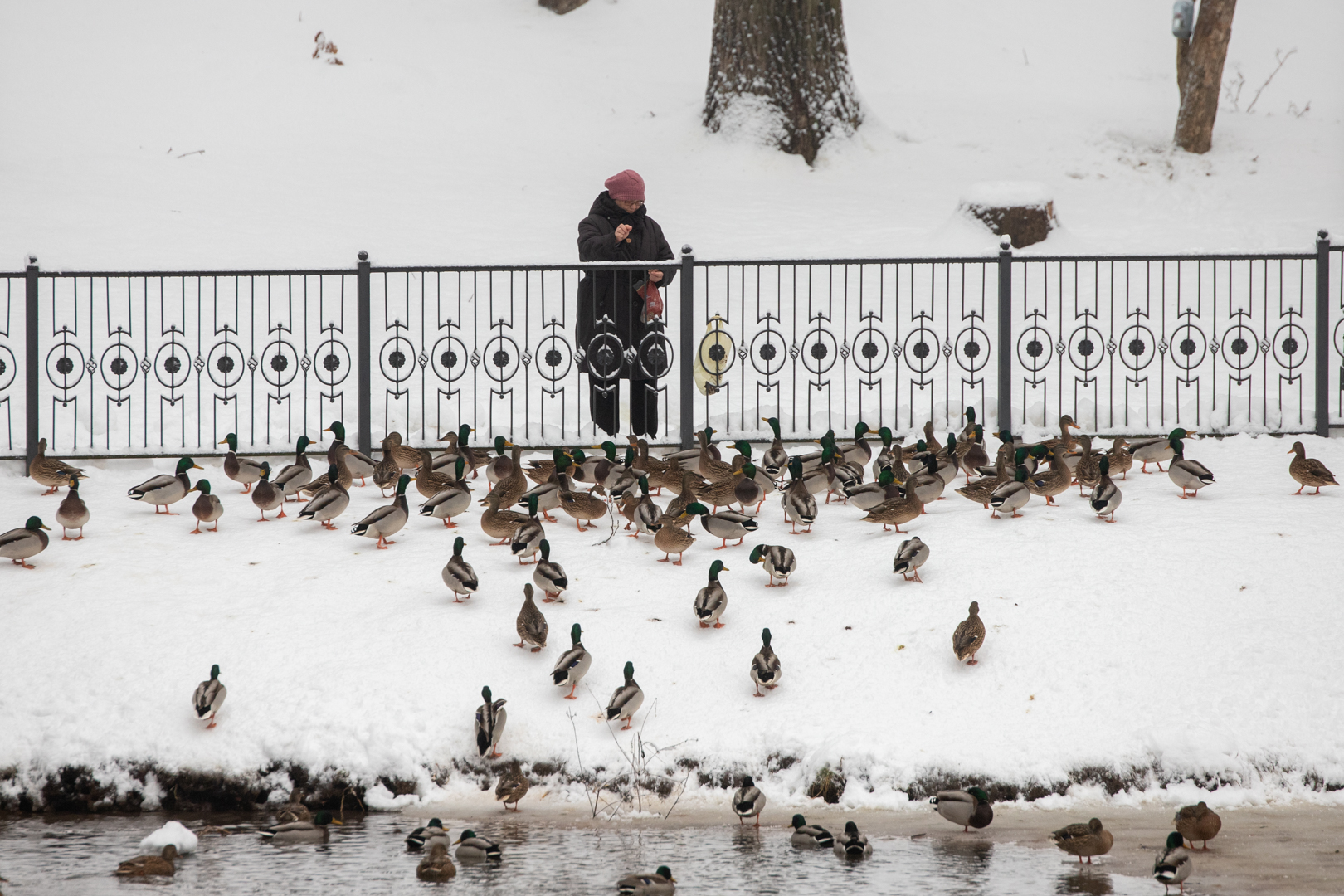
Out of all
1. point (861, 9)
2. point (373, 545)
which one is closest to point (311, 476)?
point (373, 545)

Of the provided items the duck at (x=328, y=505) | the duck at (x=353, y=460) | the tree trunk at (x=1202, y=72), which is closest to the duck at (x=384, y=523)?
the duck at (x=328, y=505)

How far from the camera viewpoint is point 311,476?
441 inches

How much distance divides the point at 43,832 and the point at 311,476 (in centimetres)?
453

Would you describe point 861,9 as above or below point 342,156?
above

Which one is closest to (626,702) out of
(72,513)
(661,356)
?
(72,513)

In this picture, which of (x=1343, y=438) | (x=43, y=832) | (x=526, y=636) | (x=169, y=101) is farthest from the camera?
(x=169, y=101)

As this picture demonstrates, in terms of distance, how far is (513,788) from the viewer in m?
7.21

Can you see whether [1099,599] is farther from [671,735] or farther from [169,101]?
[169,101]

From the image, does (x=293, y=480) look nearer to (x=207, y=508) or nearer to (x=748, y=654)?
(x=207, y=508)

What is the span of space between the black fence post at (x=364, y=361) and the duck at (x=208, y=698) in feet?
15.9

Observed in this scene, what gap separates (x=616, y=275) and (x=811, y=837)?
6945 mm

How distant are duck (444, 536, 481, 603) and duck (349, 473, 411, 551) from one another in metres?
1.12

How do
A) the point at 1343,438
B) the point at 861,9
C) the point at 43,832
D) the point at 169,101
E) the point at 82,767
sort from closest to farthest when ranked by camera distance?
1. the point at 43,832
2. the point at 82,767
3. the point at 1343,438
4. the point at 169,101
5. the point at 861,9

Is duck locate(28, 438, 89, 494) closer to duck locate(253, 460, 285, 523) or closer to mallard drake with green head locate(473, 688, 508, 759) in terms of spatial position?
duck locate(253, 460, 285, 523)
